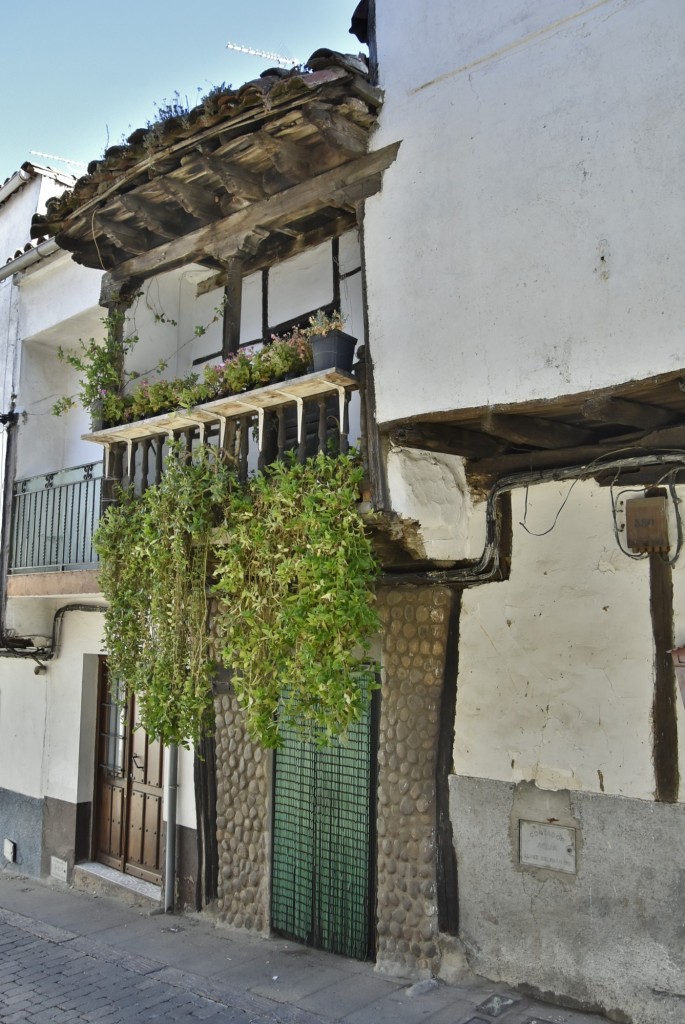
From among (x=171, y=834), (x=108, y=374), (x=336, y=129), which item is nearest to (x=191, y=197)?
(x=336, y=129)

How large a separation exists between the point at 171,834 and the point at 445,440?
483 centimetres

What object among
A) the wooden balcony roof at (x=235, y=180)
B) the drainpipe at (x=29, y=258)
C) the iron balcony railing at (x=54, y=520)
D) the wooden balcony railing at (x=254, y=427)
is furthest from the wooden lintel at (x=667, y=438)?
the drainpipe at (x=29, y=258)

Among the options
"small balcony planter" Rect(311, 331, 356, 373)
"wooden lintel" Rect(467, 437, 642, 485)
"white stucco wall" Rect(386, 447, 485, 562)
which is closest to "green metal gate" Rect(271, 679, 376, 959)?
"white stucco wall" Rect(386, 447, 485, 562)

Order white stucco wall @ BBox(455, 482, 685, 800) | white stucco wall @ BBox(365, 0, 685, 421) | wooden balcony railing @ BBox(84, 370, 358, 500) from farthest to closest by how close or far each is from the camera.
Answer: wooden balcony railing @ BBox(84, 370, 358, 500) → white stucco wall @ BBox(455, 482, 685, 800) → white stucco wall @ BBox(365, 0, 685, 421)

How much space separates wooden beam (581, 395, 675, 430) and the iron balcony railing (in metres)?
5.70

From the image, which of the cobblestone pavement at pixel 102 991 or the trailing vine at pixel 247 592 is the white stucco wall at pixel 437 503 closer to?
the trailing vine at pixel 247 592

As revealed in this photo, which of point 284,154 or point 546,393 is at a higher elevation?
point 284,154

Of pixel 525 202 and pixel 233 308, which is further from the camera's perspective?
pixel 233 308

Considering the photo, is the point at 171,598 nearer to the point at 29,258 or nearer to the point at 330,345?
the point at 330,345

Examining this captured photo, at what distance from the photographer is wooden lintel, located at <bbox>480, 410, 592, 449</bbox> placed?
5.35 metres

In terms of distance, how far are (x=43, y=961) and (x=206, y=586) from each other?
345 centimetres

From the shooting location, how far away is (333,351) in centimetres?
594

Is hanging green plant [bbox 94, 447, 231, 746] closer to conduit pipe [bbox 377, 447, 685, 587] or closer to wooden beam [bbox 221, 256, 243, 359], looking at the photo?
wooden beam [bbox 221, 256, 243, 359]

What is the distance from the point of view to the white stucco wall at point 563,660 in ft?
17.9
